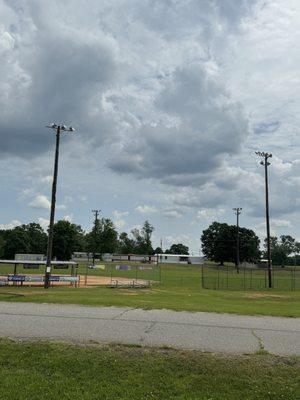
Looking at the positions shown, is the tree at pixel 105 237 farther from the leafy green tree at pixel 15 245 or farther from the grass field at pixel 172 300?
the grass field at pixel 172 300

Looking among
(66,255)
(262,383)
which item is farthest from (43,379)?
(66,255)

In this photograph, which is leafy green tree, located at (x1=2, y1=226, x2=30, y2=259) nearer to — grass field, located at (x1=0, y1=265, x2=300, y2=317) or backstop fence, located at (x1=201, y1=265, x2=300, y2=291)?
backstop fence, located at (x1=201, y1=265, x2=300, y2=291)

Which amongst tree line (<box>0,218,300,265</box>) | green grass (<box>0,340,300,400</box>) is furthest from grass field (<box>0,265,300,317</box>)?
tree line (<box>0,218,300,265</box>)

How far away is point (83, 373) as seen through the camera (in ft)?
23.4

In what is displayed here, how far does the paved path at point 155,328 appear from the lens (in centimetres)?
970

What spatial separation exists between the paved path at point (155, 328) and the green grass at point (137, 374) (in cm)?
105

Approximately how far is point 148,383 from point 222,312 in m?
9.54

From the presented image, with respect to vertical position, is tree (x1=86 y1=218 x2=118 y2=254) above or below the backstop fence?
above

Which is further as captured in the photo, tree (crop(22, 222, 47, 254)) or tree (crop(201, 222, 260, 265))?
tree (crop(22, 222, 47, 254))

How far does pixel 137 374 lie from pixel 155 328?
4442 millimetres

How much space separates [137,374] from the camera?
7.15 m

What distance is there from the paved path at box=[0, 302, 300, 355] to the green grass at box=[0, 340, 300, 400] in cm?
105

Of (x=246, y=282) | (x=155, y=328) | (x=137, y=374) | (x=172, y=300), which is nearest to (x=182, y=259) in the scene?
(x=246, y=282)

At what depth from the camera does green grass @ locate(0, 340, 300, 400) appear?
6332 mm
